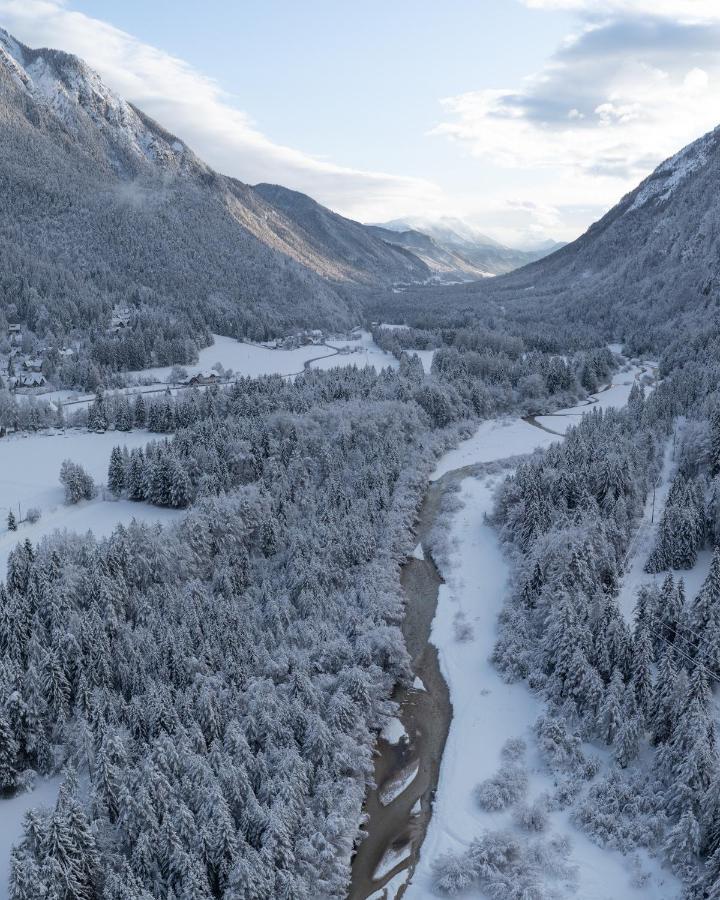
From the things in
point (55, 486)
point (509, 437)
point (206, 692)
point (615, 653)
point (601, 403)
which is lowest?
point (206, 692)

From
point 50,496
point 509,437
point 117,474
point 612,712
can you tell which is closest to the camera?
point 612,712

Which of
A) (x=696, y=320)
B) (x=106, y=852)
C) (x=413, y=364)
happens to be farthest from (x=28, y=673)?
(x=696, y=320)

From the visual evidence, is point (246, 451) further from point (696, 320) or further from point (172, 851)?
point (696, 320)

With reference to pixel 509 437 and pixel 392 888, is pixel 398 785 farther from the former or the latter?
pixel 509 437

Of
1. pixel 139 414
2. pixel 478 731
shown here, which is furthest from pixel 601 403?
pixel 478 731

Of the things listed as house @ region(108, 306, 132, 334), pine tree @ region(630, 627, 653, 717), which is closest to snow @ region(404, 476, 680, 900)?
pine tree @ region(630, 627, 653, 717)

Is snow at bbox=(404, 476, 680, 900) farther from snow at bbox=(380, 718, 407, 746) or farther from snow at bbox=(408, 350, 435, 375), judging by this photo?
snow at bbox=(408, 350, 435, 375)
